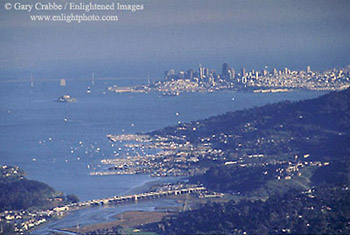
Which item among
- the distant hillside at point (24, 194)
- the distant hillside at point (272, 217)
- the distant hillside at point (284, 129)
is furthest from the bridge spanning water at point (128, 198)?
the distant hillside at point (284, 129)

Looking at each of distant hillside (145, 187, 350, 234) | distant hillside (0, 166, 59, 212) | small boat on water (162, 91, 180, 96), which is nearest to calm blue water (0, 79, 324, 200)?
small boat on water (162, 91, 180, 96)

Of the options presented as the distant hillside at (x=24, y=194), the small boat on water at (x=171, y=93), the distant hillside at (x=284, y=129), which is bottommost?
the distant hillside at (x=24, y=194)

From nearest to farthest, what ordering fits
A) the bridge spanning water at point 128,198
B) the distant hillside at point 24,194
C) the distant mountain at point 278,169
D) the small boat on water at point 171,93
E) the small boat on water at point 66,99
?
the distant mountain at point 278,169 → the distant hillside at point 24,194 → the bridge spanning water at point 128,198 → the small boat on water at point 66,99 → the small boat on water at point 171,93

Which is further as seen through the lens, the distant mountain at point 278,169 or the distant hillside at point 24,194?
the distant hillside at point 24,194

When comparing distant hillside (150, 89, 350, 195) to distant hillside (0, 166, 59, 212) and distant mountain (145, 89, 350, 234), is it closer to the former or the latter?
distant mountain (145, 89, 350, 234)

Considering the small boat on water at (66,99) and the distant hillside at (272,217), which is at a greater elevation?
the small boat on water at (66,99)

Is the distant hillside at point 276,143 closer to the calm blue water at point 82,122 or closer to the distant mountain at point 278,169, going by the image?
the distant mountain at point 278,169

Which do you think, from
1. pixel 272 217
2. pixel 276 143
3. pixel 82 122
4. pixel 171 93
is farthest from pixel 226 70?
pixel 272 217

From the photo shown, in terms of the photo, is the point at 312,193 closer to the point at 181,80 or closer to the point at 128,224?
the point at 128,224

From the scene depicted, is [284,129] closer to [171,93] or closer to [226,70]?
[171,93]
